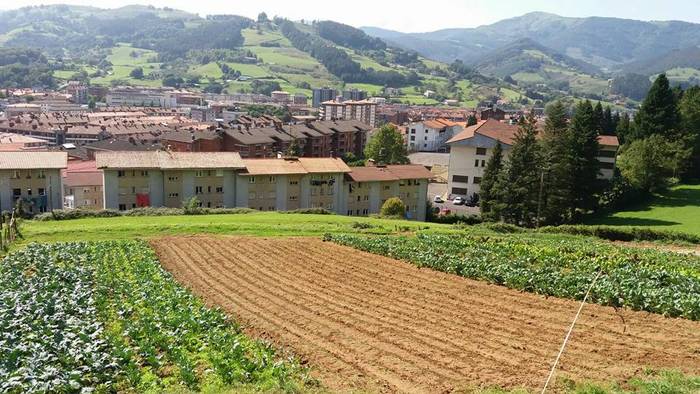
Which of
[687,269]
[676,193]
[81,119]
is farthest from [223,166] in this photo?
[81,119]

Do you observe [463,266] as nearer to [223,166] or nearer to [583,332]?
[583,332]

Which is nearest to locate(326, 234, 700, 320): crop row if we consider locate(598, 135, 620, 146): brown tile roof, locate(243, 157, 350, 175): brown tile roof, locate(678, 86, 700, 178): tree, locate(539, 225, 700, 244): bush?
locate(539, 225, 700, 244): bush

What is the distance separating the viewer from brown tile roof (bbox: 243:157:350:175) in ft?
184

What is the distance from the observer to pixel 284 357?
15250 mm

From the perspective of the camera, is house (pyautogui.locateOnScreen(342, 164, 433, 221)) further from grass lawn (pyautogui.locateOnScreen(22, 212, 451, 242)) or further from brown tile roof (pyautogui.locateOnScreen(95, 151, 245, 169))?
grass lawn (pyautogui.locateOnScreen(22, 212, 451, 242))

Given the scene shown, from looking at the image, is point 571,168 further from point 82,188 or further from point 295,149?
point 82,188

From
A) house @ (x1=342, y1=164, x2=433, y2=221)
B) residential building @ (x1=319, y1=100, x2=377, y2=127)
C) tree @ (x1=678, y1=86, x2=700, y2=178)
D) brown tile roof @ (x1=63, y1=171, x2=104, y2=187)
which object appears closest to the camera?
house @ (x1=342, y1=164, x2=433, y2=221)

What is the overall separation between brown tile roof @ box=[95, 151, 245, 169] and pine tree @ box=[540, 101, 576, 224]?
2861cm

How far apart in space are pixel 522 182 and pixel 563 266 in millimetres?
28612

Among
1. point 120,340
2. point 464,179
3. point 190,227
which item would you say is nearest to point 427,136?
point 464,179

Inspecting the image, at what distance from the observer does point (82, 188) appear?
65.9 metres

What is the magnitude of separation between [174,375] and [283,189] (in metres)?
43.5

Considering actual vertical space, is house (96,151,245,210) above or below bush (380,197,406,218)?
above

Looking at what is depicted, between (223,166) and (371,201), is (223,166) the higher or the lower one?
the higher one
